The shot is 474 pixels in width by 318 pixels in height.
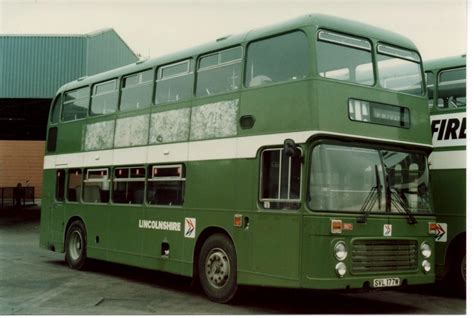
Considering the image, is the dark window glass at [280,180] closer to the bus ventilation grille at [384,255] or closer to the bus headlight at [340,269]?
the bus headlight at [340,269]

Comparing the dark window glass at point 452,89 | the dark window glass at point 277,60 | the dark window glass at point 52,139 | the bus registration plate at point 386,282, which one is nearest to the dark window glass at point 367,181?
the bus registration plate at point 386,282

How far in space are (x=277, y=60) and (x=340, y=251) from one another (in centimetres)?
287

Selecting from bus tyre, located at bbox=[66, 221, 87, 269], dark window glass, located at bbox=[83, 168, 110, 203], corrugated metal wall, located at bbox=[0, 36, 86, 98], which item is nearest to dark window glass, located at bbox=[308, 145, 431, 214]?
dark window glass, located at bbox=[83, 168, 110, 203]

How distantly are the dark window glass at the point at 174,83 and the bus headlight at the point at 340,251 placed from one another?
12.9 feet

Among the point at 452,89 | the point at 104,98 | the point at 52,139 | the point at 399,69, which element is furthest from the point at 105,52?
the point at 399,69

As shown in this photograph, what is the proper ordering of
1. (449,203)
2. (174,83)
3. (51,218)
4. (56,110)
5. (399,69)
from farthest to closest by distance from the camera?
(56,110) < (51,218) < (174,83) < (449,203) < (399,69)

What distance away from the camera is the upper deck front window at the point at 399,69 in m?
Answer: 9.30

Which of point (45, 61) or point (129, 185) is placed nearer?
point (129, 185)

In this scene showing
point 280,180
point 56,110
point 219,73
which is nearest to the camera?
point 280,180

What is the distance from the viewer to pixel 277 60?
913cm

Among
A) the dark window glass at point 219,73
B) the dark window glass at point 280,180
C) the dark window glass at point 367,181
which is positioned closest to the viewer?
the dark window glass at point 367,181

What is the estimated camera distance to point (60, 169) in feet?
48.0

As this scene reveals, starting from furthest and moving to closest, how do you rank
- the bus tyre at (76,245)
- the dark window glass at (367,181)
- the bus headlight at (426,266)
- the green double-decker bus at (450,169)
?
the bus tyre at (76,245), the green double-decker bus at (450,169), the bus headlight at (426,266), the dark window glass at (367,181)

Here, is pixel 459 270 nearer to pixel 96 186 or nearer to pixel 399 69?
pixel 399 69
